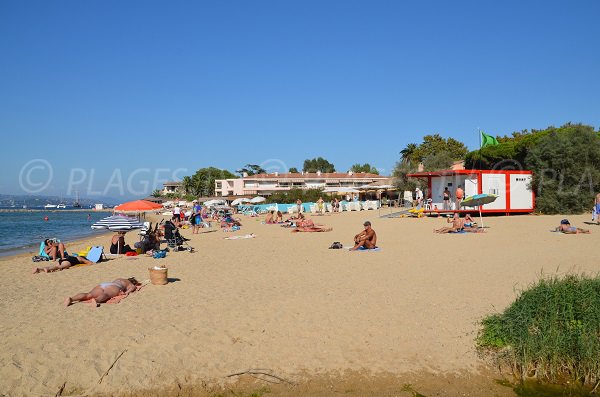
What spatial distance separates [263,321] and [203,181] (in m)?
94.4

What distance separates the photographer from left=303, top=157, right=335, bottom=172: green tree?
4500 inches

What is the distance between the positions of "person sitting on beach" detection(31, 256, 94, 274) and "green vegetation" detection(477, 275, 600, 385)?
941 centimetres

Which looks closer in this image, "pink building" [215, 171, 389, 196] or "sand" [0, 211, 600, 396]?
"sand" [0, 211, 600, 396]

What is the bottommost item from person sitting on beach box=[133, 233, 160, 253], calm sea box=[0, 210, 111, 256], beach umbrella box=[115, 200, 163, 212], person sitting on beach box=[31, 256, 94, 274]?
calm sea box=[0, 210, 111, 256]

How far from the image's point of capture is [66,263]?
11117 millimetres

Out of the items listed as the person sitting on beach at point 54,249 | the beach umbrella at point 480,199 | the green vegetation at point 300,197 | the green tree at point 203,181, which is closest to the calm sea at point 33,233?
the person sitting on beach at point 54,249

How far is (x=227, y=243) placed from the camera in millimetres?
16531

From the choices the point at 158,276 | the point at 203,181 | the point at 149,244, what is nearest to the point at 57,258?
the point at 149,244

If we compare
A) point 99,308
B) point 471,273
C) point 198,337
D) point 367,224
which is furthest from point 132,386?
point 367,224

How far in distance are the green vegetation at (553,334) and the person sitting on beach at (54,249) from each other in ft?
33.8

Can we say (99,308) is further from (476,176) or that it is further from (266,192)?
(266,192)

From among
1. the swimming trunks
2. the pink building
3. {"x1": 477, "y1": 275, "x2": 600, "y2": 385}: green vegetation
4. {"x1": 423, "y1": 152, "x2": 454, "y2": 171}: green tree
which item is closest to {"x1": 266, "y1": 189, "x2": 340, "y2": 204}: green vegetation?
{"x1": 423, "y1": 152, "x2": 454, "y2": 171}: green tree

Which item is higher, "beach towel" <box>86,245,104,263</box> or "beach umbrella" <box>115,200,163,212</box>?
"beach umbrella" <box>115,200,163,212</box>

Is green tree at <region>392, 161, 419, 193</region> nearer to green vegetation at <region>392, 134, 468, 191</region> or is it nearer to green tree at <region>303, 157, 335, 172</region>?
green vegetation at <region>392, 134, 468, 191</region>
